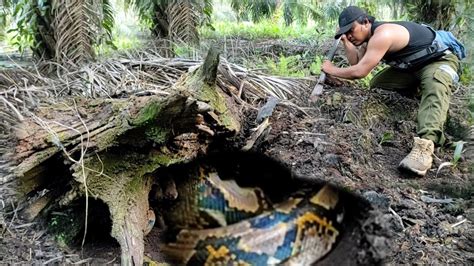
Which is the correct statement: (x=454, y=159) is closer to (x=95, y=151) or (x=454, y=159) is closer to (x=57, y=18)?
(x=95, y=151)

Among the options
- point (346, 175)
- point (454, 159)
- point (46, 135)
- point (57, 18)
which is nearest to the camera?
point (46, 135)

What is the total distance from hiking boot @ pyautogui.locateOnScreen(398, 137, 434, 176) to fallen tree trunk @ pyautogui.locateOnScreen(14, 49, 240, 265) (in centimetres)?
132

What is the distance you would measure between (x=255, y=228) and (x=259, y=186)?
0.40 feet

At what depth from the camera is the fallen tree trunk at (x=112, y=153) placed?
1669 millimetres

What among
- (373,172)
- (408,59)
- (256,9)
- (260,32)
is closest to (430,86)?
(408,59)

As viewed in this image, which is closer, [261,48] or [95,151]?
[95,151]

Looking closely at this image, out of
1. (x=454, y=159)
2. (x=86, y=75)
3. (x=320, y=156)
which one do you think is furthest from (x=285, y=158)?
(x=86, y=75)

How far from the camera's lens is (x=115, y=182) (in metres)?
1.75

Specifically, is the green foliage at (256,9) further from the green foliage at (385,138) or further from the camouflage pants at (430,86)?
the green foliage at (385,138)

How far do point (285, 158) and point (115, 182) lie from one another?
2.88ft

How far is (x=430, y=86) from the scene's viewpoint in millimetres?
3303

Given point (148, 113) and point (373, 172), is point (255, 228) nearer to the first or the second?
point (148, 113)

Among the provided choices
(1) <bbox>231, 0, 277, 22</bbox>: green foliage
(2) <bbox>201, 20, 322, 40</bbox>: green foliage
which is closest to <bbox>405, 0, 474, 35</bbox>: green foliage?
(2) <bbox>201, 20, 322, 40</bbox>: green foliage

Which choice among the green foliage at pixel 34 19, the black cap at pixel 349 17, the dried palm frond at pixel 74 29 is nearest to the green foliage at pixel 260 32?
the dried palm frond at pixel 74 29
